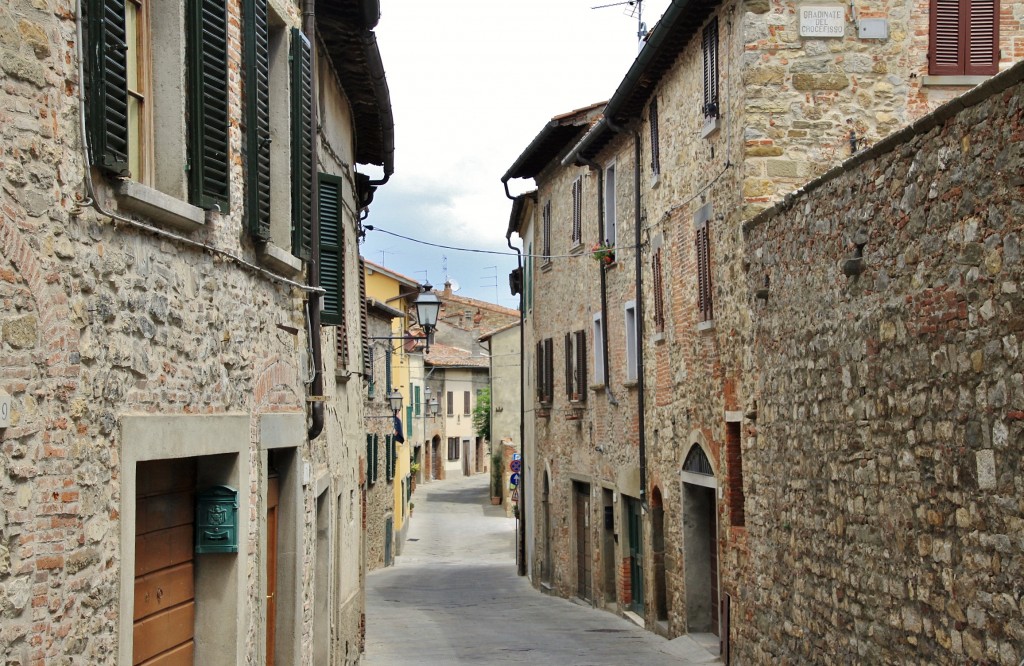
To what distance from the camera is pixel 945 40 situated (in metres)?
12.0

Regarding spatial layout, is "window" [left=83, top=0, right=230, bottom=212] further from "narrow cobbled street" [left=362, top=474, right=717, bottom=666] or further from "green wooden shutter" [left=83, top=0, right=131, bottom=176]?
"narrow cobbled street" [left=362, top=474, right=717, bottom=666]

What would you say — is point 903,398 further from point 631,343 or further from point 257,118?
point 631,343

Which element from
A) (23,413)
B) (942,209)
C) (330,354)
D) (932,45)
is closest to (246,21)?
(23,413)

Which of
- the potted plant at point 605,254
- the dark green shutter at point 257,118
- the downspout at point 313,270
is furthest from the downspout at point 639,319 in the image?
the dark green shutter at point 257,118

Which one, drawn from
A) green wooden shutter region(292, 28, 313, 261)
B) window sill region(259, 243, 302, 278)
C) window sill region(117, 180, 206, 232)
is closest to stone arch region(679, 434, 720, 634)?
green wooden shutter region(292, 28, 313, 261)

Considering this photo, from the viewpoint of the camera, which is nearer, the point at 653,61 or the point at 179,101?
the point at 179,101

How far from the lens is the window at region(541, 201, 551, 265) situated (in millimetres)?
25220

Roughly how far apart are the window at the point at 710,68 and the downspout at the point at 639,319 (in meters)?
3.95

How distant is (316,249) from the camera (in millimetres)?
8883

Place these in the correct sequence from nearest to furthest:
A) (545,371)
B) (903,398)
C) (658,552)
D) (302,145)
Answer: (903,398), (302,145), (658,552), (545,371)

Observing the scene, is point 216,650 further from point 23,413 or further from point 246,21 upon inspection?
point 246,21

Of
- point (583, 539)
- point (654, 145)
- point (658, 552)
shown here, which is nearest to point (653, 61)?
point (654, 145)

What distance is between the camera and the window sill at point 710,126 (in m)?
12.8

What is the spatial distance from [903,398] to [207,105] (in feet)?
14.5
